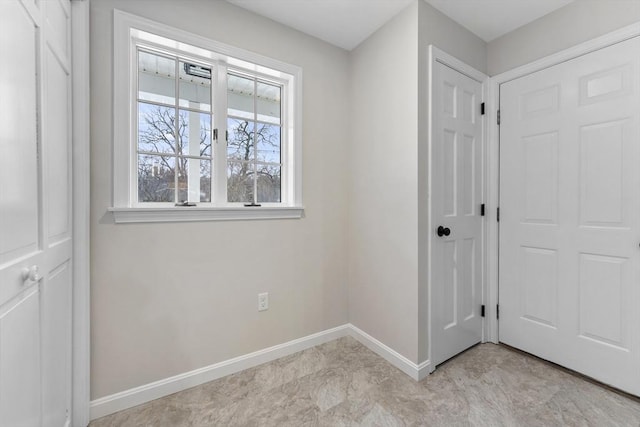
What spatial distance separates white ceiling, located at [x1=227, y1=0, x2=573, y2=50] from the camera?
6.09 ft

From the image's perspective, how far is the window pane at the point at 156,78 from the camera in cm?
172

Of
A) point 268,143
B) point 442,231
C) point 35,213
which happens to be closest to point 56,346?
point 35,213

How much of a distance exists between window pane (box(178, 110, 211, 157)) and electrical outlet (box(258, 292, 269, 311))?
106cm

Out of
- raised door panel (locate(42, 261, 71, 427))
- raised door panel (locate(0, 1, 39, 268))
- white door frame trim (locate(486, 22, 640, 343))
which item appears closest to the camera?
raised door panel (locate(0, 1, 39, 268))

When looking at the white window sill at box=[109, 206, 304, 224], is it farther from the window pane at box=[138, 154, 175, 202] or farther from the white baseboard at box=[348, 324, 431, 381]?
the white baseboard at box=[348, 324, 431, 381]

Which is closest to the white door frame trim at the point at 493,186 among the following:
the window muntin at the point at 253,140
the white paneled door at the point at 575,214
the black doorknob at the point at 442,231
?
the white paneled door at the point at 575,214

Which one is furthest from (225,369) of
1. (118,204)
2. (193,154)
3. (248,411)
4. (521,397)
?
(521,397)

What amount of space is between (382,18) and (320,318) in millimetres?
2346

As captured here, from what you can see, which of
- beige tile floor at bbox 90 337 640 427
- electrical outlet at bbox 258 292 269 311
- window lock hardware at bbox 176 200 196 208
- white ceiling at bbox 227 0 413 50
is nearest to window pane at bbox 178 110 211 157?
window lock hardware at bbox 176 200 196 208

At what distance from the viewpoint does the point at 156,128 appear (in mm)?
1753

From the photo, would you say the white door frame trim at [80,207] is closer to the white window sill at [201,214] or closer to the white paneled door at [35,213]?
the white paneled door at [35,213]

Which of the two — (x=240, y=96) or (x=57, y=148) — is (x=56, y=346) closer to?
(x=57, y=148)

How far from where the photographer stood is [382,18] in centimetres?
201

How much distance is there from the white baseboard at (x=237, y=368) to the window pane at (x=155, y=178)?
1112 millimetres
